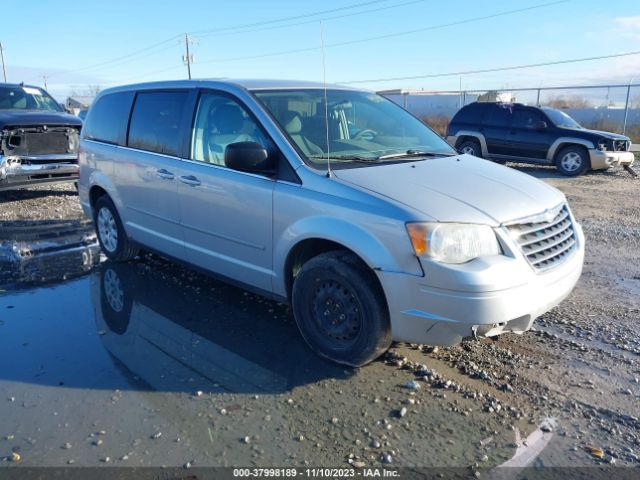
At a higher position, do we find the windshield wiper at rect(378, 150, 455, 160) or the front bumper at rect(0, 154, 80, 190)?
the windshield wiper at rect(378, 150, 455, 160)

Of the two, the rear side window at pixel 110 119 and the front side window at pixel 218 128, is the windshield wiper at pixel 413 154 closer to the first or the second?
the front side window at pixel 218 128

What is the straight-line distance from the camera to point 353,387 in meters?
3.49

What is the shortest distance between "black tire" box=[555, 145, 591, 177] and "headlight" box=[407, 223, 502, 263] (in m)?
11.3

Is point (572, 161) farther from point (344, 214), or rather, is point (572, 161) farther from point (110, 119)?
point (344, 214)

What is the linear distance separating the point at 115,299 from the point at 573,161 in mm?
11690

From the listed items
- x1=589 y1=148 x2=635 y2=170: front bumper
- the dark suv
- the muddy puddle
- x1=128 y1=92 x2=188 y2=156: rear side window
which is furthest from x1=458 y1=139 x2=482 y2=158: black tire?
the muddy puddle

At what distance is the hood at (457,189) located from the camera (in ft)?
10.7

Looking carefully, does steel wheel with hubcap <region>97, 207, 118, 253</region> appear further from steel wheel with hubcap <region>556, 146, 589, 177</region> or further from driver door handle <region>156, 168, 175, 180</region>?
steel wheel with hubcap <region>556, 146, 589, 177</region>

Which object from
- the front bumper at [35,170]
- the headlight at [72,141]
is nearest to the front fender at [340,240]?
the front bumper at [35,170]

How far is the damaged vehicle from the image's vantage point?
9.01m

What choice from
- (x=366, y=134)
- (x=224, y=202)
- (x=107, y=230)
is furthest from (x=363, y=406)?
(x=107, y=230)

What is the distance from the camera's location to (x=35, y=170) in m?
9.23

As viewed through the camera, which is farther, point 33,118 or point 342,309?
point 33,118

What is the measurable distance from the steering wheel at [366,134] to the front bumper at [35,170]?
6.63 metres
